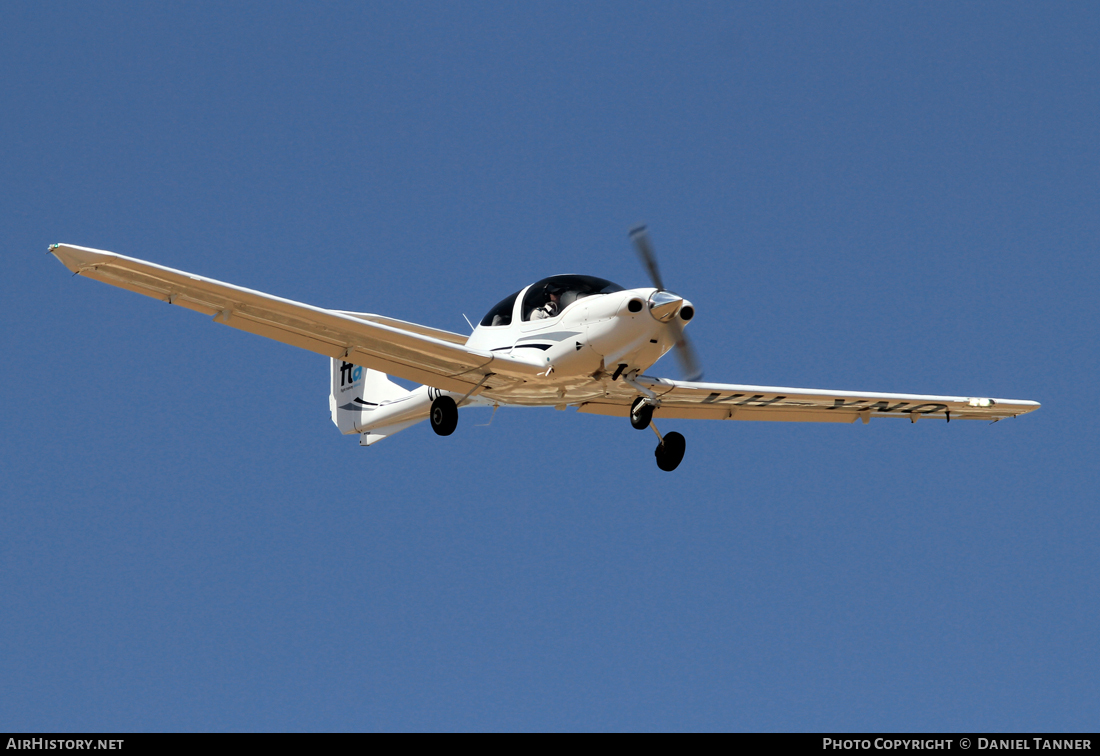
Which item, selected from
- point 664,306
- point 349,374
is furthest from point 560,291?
point 349,374

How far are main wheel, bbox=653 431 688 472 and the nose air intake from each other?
2831mm

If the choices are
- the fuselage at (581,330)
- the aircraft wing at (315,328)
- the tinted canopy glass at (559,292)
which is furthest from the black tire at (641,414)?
the tinted canopy glass at (559,292)

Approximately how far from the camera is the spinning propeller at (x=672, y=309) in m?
19.3

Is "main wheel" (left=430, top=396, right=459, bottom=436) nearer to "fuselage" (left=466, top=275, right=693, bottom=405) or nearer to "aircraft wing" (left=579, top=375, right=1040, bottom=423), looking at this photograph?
"fuselage" (left=466, top=275, right=693, bottom=405)

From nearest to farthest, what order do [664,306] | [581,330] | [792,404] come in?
[664,306] → [581,330] → [792,404]

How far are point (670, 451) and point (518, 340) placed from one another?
3.46 m

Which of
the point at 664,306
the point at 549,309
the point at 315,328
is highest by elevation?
the point at 549,309

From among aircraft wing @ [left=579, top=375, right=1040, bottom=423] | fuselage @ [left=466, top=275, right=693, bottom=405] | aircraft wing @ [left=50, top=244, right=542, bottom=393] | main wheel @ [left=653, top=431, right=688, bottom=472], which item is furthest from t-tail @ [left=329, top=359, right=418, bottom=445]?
main wheel @ [left=653, top=431, right=688, bottom=472]

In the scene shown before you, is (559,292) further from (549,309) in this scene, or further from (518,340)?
(518,340)

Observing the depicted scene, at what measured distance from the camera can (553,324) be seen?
20.2 metres

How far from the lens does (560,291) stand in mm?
20375

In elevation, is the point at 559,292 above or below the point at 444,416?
above

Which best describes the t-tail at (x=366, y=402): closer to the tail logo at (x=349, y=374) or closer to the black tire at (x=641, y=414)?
the tail logo at (x=349, y=374)
